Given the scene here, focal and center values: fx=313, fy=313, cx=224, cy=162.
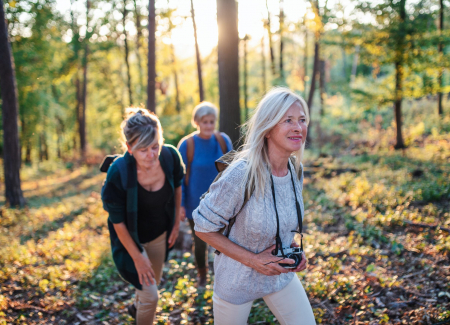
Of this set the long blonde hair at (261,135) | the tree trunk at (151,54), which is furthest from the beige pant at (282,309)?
the tree trunk at (151,54)

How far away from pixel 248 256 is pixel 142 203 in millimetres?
1445

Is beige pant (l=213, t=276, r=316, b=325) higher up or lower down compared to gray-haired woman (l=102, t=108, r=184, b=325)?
lower down

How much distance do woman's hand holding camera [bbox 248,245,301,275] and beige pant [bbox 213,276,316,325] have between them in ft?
1.10

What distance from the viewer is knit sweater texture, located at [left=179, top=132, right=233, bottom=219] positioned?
454cm

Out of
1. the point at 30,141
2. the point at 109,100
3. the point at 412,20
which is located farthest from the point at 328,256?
the point at 30,141

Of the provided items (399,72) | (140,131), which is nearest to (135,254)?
(140,131)

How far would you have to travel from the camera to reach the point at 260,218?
2105 mm

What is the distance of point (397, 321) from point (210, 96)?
28.2 metres

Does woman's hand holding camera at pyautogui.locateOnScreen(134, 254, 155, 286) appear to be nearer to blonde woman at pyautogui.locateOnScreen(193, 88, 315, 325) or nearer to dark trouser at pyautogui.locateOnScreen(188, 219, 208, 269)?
blonde woman at pyautogui.locateOnScreen(193, 88, 315, 325)

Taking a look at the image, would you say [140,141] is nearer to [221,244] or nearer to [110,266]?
[221,244]

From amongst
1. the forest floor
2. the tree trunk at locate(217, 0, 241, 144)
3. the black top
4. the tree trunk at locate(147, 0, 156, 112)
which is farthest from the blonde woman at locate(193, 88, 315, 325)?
the tree trunk at locate(147, 0, 156, 112)

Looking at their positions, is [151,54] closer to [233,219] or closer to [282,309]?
[233,219]

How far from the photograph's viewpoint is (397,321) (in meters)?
3.54

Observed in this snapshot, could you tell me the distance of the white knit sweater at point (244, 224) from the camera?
6.89ft
